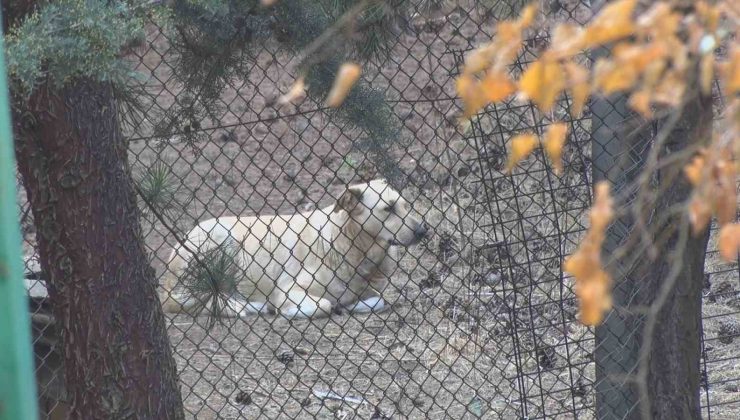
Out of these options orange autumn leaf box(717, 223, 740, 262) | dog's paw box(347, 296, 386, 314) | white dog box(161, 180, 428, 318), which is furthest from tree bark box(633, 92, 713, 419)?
dog's paw box(347, 296, 386, 314)

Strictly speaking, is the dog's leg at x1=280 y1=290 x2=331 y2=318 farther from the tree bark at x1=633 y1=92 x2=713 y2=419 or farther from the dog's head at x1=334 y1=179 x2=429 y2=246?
the tree bark at x1=633 y1=92 x2=713 y2=419

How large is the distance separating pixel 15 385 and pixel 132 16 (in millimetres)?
1720

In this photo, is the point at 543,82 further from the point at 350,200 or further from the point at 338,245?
the point at 338,245

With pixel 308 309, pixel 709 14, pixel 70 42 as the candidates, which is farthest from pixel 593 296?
pixel 308 309

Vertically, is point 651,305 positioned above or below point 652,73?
above

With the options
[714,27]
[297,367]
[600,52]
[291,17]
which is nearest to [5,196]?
[714,27]

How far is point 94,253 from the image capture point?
2967mm

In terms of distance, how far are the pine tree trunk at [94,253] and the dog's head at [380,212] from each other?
115 inches

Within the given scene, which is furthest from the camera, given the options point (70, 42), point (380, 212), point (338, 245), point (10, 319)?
point (338, 245)

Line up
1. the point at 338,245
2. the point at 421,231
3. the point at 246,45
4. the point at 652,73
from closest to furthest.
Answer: the point at 652,73 < the point at 246,45 < the point at 421,231 < the point at 338,245

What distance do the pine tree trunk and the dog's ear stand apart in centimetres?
296

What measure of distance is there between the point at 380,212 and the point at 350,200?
32cm

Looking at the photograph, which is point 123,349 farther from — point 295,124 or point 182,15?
point 295,124

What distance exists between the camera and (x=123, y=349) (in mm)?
3037
